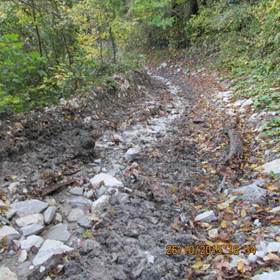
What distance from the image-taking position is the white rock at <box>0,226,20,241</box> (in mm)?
3012

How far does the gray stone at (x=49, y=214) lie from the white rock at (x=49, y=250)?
1.12ft

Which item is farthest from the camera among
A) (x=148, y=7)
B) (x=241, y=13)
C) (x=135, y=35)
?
(x=135, y=35)

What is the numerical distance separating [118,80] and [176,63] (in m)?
6.49

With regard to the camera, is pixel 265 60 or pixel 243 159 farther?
pixel 265 60

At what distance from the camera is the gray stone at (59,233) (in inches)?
120

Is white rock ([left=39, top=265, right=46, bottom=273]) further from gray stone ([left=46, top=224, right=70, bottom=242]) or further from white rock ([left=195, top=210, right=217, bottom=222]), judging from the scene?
white rock ([left=195, top=210, right=217, bottom=222])

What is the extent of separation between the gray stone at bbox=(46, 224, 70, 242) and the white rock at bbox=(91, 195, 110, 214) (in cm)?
37

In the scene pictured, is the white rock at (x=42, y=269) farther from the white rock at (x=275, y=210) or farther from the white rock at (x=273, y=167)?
the white rock at (x=273, y=167)

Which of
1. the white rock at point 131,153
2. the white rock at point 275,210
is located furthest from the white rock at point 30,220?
the white rock at point 275,210

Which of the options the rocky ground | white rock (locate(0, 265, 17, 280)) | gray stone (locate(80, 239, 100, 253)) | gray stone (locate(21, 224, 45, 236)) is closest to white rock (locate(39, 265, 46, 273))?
the rocky ground

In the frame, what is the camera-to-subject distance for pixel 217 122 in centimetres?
581

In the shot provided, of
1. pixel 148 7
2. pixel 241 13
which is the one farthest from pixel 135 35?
pixel 241 13

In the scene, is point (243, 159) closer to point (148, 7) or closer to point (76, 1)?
point (76, 1)

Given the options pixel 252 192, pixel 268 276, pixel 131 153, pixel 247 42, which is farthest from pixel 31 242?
pixel 247 42
